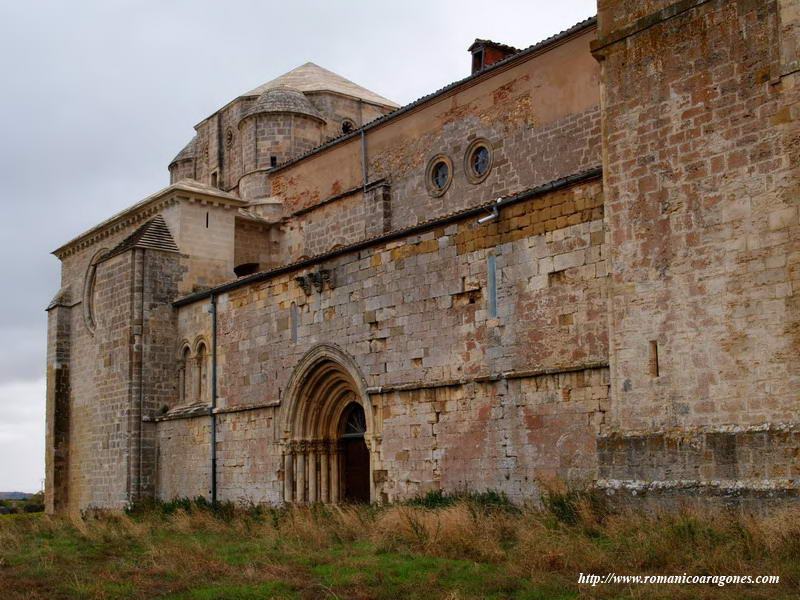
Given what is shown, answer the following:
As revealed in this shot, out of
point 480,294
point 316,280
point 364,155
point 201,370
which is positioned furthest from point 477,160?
point 201,370

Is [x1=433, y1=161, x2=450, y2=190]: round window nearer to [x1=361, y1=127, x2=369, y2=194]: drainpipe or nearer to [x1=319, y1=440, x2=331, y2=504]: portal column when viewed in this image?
[x1=361, y1=127, x2=369, y2=194]: drainpipe

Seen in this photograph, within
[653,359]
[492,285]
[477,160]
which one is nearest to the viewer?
[653,359]

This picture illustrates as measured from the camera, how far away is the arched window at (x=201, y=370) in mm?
20125

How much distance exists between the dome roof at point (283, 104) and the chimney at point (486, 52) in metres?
5.94

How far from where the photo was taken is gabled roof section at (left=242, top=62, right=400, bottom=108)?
1045 inches

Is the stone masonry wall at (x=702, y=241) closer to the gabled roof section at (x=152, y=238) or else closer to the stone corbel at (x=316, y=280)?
the stone corbel at (x=316, y=280)

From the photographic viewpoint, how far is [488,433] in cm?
1325

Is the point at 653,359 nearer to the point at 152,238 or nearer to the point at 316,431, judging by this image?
→ the point at 316,431

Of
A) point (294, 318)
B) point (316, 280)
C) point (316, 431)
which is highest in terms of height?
point (316, 280)

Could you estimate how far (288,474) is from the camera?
17.1 m

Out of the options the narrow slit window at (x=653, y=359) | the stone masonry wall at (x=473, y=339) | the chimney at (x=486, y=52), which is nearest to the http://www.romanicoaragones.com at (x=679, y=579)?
the narrow slit window at (x=653, y=359)

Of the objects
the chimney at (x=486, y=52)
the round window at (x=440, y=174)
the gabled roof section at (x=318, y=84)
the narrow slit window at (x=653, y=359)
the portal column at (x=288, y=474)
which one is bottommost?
the portal column at (x=288, y=474)

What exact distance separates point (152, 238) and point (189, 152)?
8.31 metres

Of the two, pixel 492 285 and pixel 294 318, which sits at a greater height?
pixel 294 318
